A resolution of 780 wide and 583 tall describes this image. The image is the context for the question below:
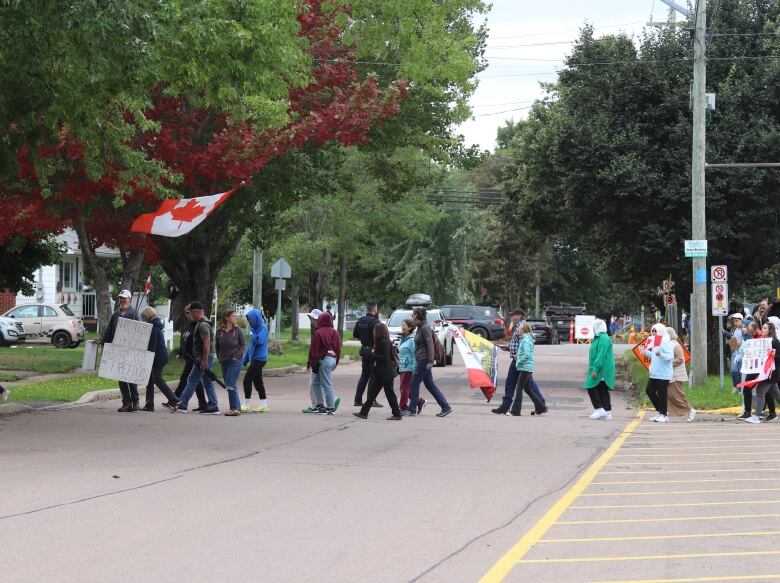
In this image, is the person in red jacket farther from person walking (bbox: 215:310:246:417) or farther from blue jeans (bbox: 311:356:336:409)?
person walking (bbox: 215:310:246:417)

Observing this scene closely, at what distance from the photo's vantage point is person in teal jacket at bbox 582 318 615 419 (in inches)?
762

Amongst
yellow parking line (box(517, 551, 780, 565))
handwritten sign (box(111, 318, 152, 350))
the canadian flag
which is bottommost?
yellow parking line (box(517, 551, 780, 565))

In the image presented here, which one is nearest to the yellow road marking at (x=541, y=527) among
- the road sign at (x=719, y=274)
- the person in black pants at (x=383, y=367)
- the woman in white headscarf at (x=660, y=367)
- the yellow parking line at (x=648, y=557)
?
the yellow parking line at (x=648, y=557)

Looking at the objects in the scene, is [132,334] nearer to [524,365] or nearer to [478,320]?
[524,365]

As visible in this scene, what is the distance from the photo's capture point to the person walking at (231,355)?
18766mm

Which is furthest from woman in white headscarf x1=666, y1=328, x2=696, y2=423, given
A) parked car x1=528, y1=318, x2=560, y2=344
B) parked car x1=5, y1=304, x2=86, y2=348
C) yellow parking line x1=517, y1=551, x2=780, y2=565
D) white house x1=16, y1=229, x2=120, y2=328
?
parked car x1=528, y1=318, x2=560, y2=344

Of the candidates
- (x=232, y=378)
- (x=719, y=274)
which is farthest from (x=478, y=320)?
(x=232, y=378)

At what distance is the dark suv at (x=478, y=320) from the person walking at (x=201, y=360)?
31613 mm

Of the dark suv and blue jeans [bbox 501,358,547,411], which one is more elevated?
the dark suv

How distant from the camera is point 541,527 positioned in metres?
9.17

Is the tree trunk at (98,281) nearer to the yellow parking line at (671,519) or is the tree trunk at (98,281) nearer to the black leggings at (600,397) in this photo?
the black leggings at (600,397)

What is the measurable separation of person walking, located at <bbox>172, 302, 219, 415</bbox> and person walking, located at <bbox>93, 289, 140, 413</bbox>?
2.33 feet

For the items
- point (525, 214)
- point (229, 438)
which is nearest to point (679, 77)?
point (525, 214)

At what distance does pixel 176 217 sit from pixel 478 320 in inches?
1163
